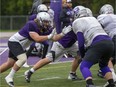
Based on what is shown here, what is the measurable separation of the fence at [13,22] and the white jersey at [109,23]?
31.6m

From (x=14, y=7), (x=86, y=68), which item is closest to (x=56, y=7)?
(x=86, y=68)

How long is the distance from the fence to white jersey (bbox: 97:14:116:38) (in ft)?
104

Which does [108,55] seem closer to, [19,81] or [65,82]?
[65,82]

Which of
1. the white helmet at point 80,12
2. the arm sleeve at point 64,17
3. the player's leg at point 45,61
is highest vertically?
the white helmet at point 80,12

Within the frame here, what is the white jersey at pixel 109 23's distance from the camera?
9.91 meters

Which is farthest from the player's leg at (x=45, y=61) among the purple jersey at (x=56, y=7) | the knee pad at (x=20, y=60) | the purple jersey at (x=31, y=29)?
the purple jersey at (x=56, y=7)

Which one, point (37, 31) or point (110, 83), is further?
point (37, 31)

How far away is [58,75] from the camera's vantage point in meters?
11.5

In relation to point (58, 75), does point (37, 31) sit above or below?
above

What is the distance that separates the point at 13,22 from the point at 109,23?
32.4 meters

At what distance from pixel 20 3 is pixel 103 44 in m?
37.8

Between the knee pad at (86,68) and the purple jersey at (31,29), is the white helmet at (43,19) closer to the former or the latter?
the purple jersey at (31,29)

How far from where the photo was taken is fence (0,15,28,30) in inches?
1629

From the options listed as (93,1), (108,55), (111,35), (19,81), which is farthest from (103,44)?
(93,1)
